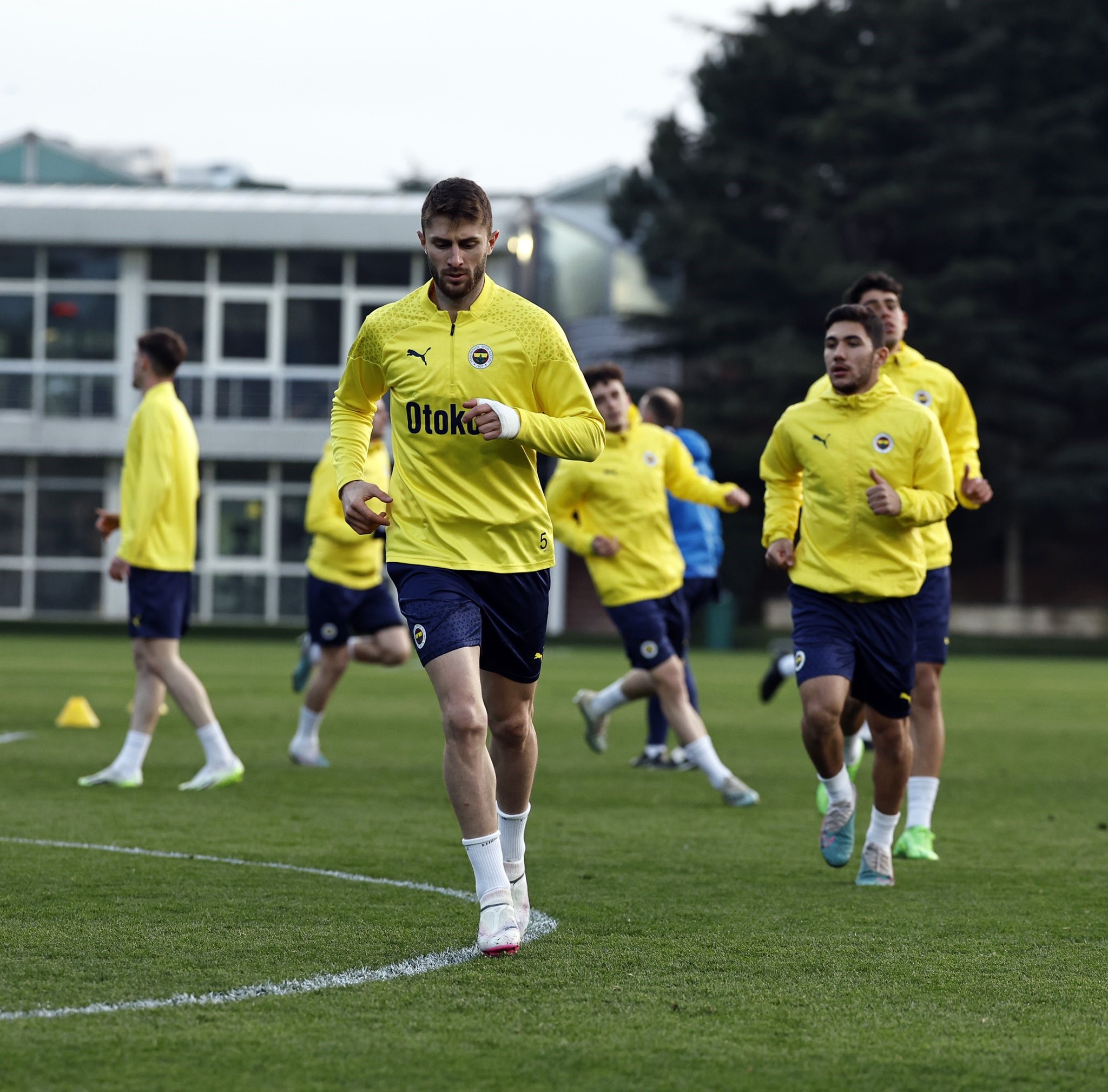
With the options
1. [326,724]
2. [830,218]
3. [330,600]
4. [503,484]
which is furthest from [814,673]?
[830,218]

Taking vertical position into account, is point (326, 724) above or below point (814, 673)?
below

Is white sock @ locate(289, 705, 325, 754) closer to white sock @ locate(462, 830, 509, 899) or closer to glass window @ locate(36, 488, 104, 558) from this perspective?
white sock @ locate(462, 830, 509, 899)

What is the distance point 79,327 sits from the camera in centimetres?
3662

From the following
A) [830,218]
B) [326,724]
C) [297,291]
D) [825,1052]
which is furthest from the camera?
[830,218]

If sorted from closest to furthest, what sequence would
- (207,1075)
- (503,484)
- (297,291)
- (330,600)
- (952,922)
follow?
(207,1075) < (503,484) < (952,922) < (330,600) < (297,291)

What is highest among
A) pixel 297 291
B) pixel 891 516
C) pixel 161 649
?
pixel 297 291

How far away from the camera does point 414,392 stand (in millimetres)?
5473

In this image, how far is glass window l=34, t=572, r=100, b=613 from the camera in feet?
120

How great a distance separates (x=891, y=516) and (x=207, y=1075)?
3635 mm

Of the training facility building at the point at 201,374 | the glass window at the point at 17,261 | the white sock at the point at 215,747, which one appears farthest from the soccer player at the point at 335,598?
the glass window at the point at 17,261

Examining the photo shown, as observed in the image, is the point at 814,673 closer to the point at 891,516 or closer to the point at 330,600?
the point at 891,516

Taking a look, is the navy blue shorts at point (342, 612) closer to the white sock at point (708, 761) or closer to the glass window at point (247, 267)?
the white sock at point (708, 761)

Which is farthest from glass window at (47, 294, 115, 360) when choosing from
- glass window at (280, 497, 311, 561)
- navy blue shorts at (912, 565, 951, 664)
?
navy blue shorts at (912, 565, 951, 664)

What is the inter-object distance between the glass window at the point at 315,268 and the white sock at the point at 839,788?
30882 millimetres
